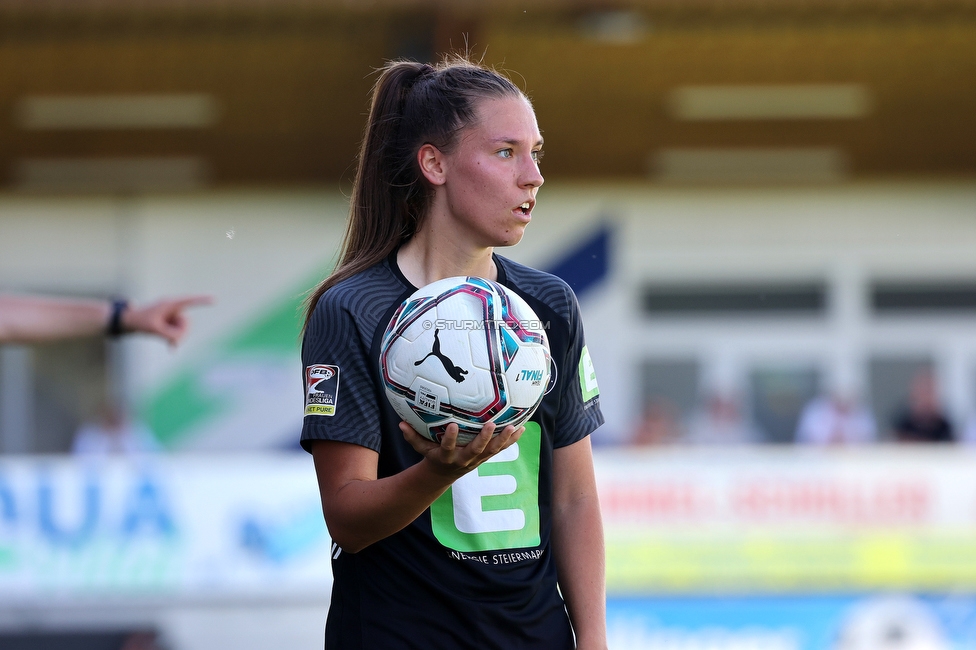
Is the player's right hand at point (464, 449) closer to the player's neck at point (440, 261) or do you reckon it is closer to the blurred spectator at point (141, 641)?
the player's neck at point (440, 261)

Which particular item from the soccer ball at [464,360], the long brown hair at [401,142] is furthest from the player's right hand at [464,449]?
the long brown hair at [401,142]

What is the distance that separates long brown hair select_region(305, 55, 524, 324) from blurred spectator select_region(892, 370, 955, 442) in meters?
9.87

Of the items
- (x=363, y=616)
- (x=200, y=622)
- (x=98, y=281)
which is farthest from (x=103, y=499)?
(x=98, y=281)

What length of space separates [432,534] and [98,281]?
13110 mm

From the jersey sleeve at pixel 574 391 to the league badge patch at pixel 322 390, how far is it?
415 millimetres

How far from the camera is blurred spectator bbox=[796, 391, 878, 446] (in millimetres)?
12055

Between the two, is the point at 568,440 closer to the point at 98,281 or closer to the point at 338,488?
the point at 338,488

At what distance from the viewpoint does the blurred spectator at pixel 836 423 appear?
39.5 feet

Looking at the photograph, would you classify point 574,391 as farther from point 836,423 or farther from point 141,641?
point 836,423

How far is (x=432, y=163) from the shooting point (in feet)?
6.53

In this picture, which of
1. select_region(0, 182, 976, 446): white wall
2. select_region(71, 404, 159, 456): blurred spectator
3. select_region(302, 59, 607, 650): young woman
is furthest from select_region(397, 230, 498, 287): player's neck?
select_region(0, 182, 976, 446): white wall

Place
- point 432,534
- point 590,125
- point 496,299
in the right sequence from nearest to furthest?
point 496,299, point 432,534, point 590,125

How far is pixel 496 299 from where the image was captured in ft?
5.78

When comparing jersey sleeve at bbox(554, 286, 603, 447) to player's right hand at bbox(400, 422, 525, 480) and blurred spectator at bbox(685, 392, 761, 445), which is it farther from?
blurred spectator at bbox(685, 392, 761, 445)
